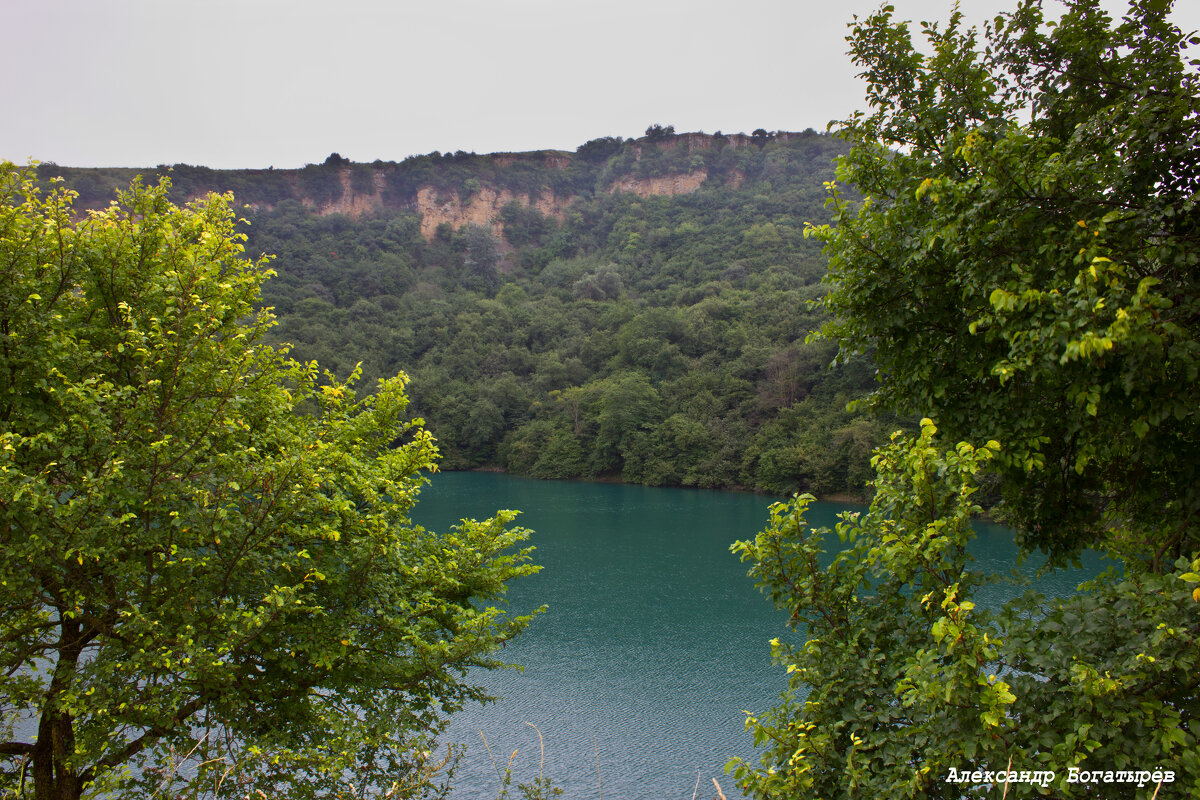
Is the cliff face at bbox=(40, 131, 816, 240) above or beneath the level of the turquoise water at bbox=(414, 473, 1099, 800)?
above

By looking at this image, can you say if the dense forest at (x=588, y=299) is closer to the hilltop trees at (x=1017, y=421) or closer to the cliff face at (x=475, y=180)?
the cliff face at (x=475, y=180)

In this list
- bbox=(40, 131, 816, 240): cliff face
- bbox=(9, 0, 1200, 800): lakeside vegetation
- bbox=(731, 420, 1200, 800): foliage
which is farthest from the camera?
bbox=(40, 131, 816, 240): cliff face

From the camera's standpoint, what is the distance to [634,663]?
56.3 feet

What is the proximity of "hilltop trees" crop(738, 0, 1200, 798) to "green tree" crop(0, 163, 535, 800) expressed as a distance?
9.58 ft

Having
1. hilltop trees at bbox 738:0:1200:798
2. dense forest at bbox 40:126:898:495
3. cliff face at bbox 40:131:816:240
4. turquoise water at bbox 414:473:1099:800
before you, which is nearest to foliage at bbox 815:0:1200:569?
hilltop trees at bbox 738:0:1200:798

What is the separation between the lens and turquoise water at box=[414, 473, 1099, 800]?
1222 centimetres

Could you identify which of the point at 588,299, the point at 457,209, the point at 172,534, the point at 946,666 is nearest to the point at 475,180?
the point at 457,209

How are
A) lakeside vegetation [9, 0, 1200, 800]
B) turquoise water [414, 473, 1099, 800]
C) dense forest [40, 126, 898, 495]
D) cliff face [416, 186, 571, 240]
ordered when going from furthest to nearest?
cliff face [416, 186, 571, 240]
dense forest [40, 126, 898, 495]
turquoise water [414, 473, 1099, 800]
lakeside vegetation [9, 0, 1200, 800]

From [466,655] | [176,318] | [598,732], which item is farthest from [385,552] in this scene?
[598,732]

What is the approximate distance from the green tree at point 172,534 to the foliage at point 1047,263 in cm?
453

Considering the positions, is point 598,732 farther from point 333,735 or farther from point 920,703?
point 920,703

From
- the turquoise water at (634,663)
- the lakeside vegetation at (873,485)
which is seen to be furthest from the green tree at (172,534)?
the turquoise water at (634,663)

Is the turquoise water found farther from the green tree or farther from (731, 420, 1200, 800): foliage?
(731, 420, 1200, 800): foliage

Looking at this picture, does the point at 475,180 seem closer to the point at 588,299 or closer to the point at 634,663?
the point at 588,299
